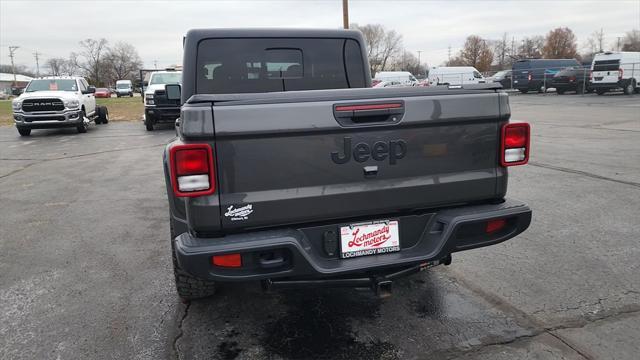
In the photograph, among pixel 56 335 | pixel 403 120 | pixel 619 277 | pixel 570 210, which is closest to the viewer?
pixel 403 120

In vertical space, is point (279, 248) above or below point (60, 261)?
above

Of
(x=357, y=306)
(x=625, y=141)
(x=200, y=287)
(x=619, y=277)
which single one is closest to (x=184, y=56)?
(x=200, y=287)

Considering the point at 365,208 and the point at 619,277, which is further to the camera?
the point at 619,277

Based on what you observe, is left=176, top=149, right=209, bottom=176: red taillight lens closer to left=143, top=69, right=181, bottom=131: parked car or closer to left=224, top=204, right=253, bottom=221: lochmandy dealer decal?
left=224, top=204, right=253, bottom=221: lochmandy dealer decal

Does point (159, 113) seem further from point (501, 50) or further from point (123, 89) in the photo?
point (501, 50)

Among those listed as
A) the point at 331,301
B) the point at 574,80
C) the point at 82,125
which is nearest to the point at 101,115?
the point at 82,125

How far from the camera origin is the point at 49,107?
16016 mm

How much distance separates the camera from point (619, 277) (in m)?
3.96

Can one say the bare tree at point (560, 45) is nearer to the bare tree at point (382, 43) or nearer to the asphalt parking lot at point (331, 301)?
the bare tree at point (382, 43)

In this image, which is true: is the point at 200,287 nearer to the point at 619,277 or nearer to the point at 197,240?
the point at 197,240

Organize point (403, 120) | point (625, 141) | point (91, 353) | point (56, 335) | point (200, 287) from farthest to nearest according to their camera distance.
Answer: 1. point (625, 141)
2. point (200, 287)
3. point (56, 335)
4. point (91, 353)
5. point (403, 120)

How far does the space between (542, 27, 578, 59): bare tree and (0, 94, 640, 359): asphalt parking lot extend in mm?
104738

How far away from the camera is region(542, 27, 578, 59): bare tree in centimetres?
9822

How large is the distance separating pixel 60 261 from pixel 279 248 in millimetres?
3135
